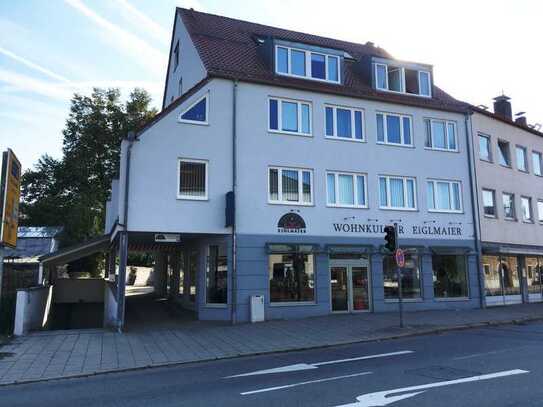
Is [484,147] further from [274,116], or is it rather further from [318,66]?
[274,116]

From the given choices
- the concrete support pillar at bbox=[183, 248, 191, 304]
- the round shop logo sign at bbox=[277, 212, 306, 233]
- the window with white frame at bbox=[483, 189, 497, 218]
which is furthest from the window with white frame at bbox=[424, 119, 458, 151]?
the concrete support pillar at bbox=[183, 248, 191, 304]

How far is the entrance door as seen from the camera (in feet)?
63.8

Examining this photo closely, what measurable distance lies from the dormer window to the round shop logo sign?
24.7 feet

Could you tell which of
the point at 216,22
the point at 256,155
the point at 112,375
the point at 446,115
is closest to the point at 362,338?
the point at 112,375

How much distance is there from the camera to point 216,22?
79.3 ft

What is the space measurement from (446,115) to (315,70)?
664 centimetres

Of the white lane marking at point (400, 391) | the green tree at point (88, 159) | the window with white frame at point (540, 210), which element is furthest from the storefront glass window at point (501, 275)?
the green tree at point (88, 159)

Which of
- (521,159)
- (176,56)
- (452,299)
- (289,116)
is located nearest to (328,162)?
(289,116)

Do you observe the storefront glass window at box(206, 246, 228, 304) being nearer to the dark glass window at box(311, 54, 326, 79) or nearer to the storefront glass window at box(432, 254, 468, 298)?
the dark glass window at box(311, 54, 326, 79)

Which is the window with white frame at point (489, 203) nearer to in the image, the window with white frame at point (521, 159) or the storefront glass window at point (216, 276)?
the window with white frame at point (521, 159)

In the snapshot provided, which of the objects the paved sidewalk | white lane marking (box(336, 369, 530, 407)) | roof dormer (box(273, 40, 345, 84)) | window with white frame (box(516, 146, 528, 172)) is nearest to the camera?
white lane marking (box(336, 369, 530, 407))

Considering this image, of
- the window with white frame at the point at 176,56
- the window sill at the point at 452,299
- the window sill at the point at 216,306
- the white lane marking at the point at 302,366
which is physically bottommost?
the white lane marking at the point at 302,366

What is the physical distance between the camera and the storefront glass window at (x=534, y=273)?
25.9 m

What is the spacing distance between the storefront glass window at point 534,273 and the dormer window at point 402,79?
1068 cm
